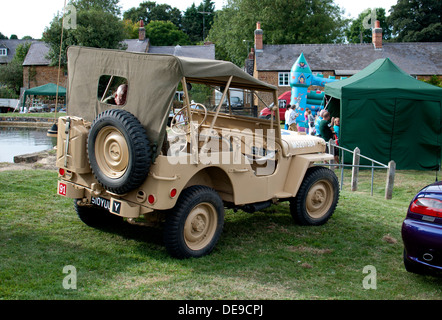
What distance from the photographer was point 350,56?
1560 inches

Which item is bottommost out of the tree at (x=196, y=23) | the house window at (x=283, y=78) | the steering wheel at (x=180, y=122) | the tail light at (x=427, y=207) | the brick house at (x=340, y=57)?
the tail light at (x=427, y=207)

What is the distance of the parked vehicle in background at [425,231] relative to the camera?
4.13m

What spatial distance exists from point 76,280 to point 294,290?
2047 millimetres

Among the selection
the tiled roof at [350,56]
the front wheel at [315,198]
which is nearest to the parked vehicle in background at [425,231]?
the front wheel at [315,198]

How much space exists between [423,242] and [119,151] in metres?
3.10

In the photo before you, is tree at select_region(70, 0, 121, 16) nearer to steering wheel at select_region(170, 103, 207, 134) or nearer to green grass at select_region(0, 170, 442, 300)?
steering wheel at select_region(170, 103, 207, 134)

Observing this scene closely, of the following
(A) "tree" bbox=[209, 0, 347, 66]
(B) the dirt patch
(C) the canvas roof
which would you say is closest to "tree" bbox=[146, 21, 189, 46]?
(A) "tree" bbox=[209, 0, 347, 66]

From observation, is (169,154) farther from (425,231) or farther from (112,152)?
(425,231)

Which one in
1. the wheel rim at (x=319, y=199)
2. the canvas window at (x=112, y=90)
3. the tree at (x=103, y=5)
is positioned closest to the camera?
the canvas window at (x=112, y=90)

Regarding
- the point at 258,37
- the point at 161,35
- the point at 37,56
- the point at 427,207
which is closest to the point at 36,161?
the point at 427,207

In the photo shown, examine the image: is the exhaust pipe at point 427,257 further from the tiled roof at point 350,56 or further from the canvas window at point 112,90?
the tiled roof at point 350,56

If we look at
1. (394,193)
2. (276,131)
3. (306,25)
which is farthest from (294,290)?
(306,25)

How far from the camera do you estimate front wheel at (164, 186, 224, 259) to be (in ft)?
15.6

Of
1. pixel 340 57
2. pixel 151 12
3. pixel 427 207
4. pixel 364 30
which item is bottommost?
pixel 427 207
